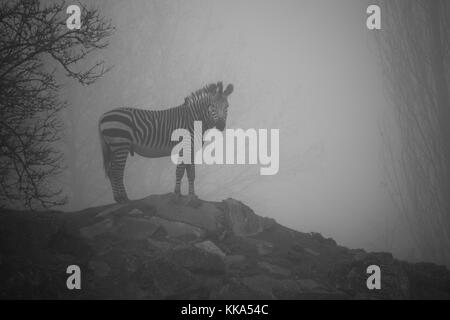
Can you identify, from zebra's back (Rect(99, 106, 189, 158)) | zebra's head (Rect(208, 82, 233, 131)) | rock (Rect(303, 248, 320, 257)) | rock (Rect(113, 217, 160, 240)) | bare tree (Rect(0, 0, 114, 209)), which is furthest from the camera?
zebra's head (Rect(208, 82, 233, 131))

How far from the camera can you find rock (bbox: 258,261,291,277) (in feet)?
23.7

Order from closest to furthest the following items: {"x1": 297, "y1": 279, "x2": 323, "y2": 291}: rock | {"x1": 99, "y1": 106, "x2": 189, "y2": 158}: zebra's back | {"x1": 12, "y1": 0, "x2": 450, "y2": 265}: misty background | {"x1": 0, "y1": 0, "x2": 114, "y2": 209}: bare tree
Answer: {"x1": 297, "y1": 279, "x2": 323, "y2": 291}: rock < {"x1": 0, "y1": 0, "x2": 114, "y2": 209}: bare tree < {"x1": 99, "y1": 106, "x2": 189, "y2": 158}: zebra's back < {"x1": 12, "y1": 0, "x2": 450, "y2": 265}: misty background

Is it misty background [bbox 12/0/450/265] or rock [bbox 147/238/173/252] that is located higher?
misty background [bbox 12/0/450/265]

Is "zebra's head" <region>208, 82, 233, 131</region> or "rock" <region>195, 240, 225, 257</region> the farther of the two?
"zebra's head" <region>208, 82, 233, 131</region>

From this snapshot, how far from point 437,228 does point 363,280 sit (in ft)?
44.4

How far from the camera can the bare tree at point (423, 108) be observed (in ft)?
53.8

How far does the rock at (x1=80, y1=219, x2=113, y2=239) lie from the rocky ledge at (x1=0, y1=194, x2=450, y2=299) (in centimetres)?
2

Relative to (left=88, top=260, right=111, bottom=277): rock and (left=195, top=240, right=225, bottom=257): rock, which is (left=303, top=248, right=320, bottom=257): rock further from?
(left=88, top=260, right=111, bottom=277): rock

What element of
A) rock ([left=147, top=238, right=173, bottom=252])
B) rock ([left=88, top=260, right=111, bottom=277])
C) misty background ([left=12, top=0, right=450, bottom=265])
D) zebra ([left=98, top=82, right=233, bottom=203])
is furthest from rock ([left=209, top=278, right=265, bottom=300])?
misty background ([left=12, top=0, right=450, bottom=265])

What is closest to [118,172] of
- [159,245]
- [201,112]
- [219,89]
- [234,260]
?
[159,245]

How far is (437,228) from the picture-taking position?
Answer: 17.1 m

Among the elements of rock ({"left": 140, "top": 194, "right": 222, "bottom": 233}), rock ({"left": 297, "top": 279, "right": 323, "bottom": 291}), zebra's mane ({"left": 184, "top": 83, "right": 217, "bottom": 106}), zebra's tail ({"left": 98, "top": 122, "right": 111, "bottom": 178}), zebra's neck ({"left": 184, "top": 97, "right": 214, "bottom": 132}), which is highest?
zebra's mane ({"left": 184, "top": 83, "right": 217, "bottom": 106})

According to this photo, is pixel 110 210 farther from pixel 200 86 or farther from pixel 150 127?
pixel 200 86
